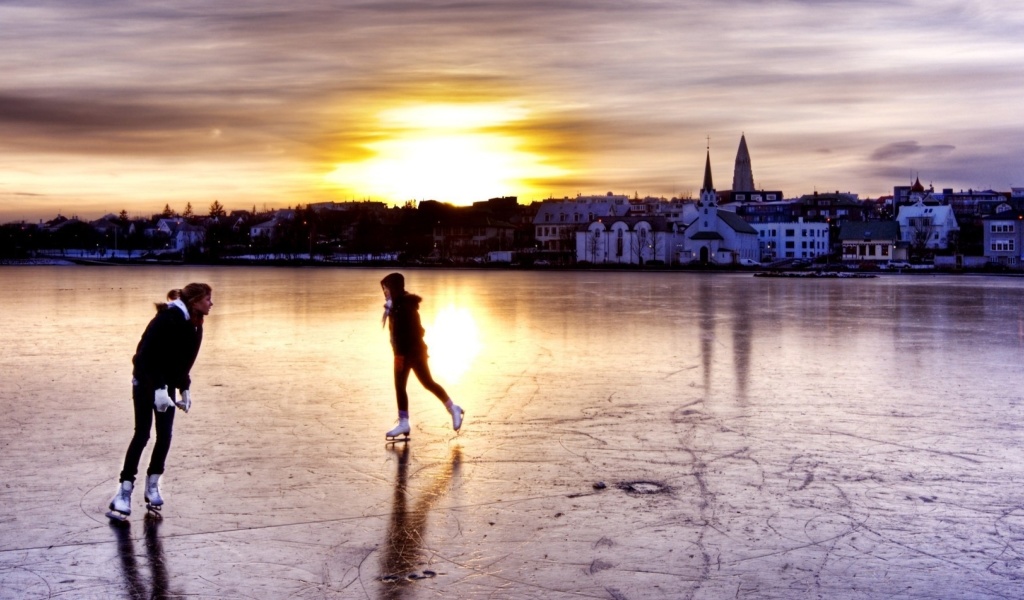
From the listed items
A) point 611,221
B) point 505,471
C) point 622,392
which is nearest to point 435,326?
point 622,392

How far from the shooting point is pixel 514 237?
171 meters

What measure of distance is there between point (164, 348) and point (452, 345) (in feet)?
41.4

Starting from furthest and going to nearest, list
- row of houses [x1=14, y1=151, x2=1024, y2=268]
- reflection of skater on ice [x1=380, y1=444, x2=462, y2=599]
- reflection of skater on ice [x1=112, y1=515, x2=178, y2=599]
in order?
1. row of houses [x1=14, y1=151, x2=1024, y2=268]
2. reflection of skater on ice [x1=380, y1=444, x2=462, y2=599]
3. reflection of skater on ice [x1=112, y1=515, x2=178, y2=599]

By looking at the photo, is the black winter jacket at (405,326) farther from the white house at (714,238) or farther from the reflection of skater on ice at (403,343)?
the white house at (714,238)

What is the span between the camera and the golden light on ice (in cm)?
1576

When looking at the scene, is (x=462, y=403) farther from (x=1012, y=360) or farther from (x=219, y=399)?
(x=1012, y=360)

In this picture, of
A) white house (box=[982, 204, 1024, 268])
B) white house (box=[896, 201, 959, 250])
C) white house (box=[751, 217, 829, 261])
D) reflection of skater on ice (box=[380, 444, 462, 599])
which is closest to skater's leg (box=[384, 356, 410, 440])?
reflection of skater on ice (box=[380, 444, 462, 599])

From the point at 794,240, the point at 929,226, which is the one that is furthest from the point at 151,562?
the point at 929,226

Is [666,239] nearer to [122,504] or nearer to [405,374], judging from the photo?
[405,374]

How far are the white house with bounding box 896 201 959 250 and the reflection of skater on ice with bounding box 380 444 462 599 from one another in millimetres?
141533

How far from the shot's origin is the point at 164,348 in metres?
7.47

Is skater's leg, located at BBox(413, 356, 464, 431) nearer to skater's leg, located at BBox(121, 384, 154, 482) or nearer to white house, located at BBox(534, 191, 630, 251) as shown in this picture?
skater's leg, located at BBox(121, 384, 154, 482)

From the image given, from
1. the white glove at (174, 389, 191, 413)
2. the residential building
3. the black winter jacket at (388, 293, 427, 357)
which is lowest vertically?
the white glove at (174, 389, 191, 413)

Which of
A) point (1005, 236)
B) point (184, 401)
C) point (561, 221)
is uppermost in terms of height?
point (561, 221)
